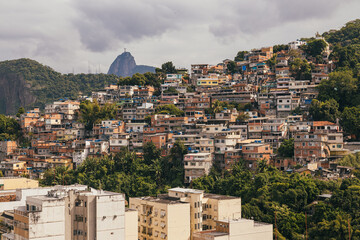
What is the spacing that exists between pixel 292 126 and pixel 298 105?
15.8 ft

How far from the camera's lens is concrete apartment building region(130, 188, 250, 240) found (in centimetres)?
2647

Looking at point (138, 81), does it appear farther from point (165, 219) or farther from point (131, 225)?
point (131, 225)

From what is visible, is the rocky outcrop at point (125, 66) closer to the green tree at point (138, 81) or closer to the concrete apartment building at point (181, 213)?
the green tree at point (138, 81)

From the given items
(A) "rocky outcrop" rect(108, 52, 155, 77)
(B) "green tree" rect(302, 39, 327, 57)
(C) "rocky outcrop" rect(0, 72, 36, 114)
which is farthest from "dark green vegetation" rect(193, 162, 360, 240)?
(A) "rocky outcrop" rect(108, 52, 155, 77)

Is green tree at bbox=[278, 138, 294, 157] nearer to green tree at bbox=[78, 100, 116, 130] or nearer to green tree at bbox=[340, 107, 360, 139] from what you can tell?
green tree at bbox=[340, 107, 360, 139]

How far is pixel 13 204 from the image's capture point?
25.4 metres

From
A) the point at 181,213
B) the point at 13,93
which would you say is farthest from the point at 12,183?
the point at 13,93

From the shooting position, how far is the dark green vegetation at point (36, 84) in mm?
84562

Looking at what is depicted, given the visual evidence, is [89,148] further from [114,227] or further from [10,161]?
[114,227]

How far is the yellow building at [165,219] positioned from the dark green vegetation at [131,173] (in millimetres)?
7116

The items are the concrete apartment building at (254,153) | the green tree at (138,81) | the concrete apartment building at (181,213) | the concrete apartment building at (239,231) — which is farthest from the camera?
the green tree at (138,81)

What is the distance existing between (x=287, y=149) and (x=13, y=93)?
216 ft

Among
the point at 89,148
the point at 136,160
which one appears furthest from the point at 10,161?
the point at 136,160

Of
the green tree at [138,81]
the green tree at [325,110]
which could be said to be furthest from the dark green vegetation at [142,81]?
the green tree at [325,110]
